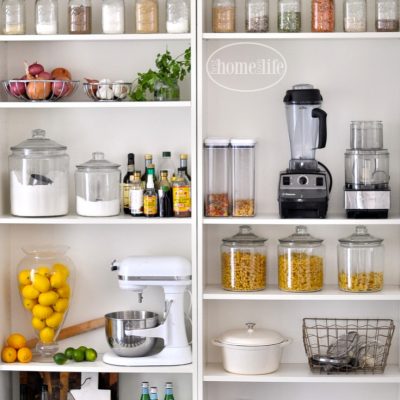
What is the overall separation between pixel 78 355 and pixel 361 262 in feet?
3.89

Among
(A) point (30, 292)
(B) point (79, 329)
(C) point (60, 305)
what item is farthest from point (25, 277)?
(B) point (79, 329)

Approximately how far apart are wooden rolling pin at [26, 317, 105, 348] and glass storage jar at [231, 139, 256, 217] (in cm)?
75

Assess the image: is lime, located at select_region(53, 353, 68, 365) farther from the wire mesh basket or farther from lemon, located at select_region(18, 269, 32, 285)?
the wire mesh basket

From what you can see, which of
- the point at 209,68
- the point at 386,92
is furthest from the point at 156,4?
the point at 386,92

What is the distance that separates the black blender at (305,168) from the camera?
3.47 metres

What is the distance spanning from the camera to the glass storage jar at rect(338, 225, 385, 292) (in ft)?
11.6

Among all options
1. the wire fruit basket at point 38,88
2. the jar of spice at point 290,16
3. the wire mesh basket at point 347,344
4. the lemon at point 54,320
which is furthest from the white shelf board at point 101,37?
the wire mesh basket at point 347,344

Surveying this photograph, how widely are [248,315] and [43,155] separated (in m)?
1.07

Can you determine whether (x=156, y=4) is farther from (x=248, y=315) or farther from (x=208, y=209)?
(x=248, y=315)

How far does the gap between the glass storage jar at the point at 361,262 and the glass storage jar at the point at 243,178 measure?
0.40 meters

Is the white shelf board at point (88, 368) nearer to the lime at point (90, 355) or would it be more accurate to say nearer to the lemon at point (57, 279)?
the lime at point (90, 355)

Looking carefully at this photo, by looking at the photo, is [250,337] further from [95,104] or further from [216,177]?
[95,104]

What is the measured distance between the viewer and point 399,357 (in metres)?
3.68

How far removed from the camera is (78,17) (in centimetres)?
354
